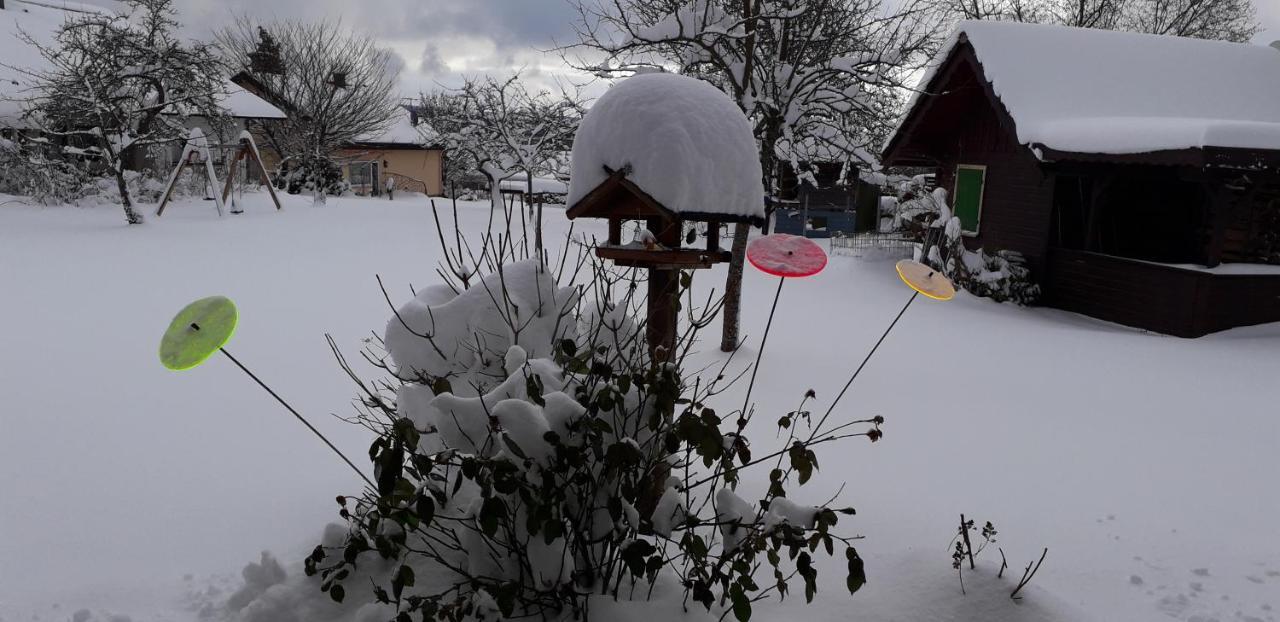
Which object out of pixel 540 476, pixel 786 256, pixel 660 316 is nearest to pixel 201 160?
pixel 660 316

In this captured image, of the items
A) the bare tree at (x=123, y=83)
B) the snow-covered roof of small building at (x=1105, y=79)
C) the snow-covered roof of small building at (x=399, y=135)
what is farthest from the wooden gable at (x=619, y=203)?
the snow-covered roof of small building at (x=399, y=135)

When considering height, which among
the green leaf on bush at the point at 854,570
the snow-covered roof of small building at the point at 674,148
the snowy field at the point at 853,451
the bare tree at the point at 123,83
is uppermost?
the bare tree at the point at 123,83

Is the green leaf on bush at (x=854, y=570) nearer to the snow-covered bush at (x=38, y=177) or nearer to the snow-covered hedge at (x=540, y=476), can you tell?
the snow-covered hedge at (x=540, y=476)

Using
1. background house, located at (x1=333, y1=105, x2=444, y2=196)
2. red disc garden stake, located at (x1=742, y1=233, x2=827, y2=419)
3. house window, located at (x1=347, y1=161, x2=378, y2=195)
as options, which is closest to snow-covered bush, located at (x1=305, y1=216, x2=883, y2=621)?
red disc garden stake, located at (x1=742, y1=233, x2=827, y2=419)

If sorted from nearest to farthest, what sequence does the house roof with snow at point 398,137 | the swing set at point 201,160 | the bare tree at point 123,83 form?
the bare tree at point 123,83, the swing set at point 201,160, the house roof with snow at point 398,137

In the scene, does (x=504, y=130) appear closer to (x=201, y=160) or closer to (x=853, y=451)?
(x=201, y=160)

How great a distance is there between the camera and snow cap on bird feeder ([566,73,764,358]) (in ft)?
12.8

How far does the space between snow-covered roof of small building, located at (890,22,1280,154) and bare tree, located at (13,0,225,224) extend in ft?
49.3

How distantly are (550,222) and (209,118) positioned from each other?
364 inches

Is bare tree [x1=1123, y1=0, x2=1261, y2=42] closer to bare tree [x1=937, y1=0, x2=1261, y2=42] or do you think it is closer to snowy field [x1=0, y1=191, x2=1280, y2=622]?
bare tree [x1=937, y1=0, x2=1261, y2=42]

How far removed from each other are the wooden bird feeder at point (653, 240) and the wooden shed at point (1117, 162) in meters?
7.74

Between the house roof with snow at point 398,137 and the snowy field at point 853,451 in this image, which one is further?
the house roof with snow at point 398,137

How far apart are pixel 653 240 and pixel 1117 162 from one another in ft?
28.7

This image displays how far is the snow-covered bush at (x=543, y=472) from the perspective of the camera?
270 centimetres
